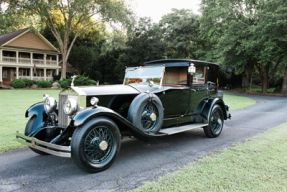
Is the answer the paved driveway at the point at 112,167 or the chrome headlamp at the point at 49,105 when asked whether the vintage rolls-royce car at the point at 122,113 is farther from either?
the paved driveway at the point at 112,167

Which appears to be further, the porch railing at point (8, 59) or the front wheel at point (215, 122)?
the porch railing at point (8, 59)

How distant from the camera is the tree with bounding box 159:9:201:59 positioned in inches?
1265

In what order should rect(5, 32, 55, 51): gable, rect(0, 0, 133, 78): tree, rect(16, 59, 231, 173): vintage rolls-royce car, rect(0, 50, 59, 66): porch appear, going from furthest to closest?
rect(5, 32, 55, 51): gable
rect(0, 50, 59, 66): porch
rect(0, 0, 133, 78): tree
rect(16, 59, 231, 173): vintage rolls-royce car

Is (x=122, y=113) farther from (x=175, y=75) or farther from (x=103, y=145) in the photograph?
(x=175, y=75)

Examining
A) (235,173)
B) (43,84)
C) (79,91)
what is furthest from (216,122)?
(43,84)

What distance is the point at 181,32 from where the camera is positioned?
32.8 metres

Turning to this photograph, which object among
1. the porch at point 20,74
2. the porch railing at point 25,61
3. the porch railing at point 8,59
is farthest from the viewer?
the porch at point 20,74

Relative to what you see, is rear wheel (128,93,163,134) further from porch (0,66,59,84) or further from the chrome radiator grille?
porch (0,66,59,84)

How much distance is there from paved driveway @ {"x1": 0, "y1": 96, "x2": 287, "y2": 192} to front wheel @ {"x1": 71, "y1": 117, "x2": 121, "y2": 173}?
0.18 meters

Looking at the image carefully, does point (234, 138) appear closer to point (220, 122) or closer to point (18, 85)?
point (220, 122)

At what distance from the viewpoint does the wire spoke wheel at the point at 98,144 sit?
3775 mm

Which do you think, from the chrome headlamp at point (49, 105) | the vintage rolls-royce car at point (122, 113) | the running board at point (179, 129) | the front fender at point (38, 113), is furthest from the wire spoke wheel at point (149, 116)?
the front fender at point (38, 113)

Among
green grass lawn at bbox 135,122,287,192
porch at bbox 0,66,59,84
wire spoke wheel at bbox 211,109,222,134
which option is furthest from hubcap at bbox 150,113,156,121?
porch at bbox 0,66,59,84

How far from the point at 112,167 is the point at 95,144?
582 millimetres
